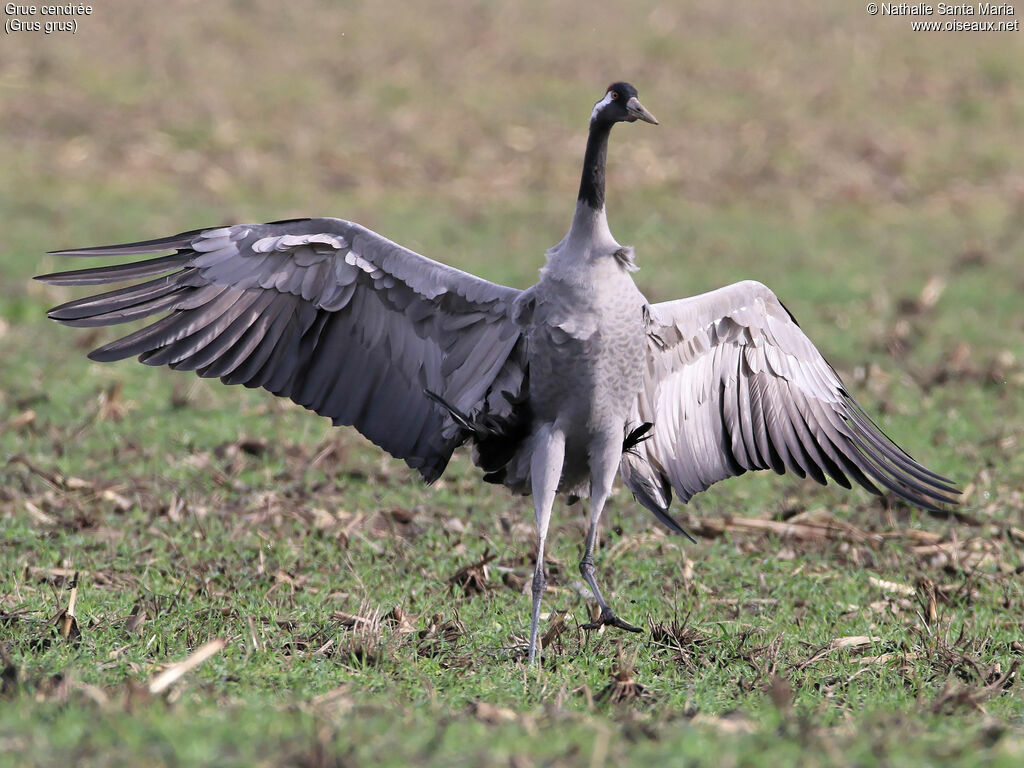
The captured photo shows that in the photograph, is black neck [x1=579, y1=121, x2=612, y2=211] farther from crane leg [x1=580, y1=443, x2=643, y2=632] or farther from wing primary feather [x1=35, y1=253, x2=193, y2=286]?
wing primary feather [x1=35, y1=253, x2=193, y2=286]

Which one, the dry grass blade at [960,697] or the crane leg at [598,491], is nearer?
the dry grass blade at [960,697]

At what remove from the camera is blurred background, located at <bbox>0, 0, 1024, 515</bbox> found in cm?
1057

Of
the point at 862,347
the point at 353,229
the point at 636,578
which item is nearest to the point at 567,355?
the point at 353,229

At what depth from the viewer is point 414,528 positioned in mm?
7137

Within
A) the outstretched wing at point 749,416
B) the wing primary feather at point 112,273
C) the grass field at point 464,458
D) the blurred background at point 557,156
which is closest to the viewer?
the grass field at point 464,458

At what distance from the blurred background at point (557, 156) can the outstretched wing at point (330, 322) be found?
2805 millimetres

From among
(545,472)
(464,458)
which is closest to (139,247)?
(545,472)

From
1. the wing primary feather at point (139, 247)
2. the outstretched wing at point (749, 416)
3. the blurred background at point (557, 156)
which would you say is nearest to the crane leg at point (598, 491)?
the outstretched wing at point (749, 416)

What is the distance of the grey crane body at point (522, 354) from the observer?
18.9 feet

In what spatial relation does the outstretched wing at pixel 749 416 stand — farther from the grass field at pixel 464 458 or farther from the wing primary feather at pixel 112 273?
the wing primary feather at pixel 112 273

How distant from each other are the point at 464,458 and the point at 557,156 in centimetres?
892

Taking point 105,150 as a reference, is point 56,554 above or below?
below

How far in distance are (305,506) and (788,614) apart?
266cm

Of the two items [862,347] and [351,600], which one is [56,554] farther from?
[862,347]
